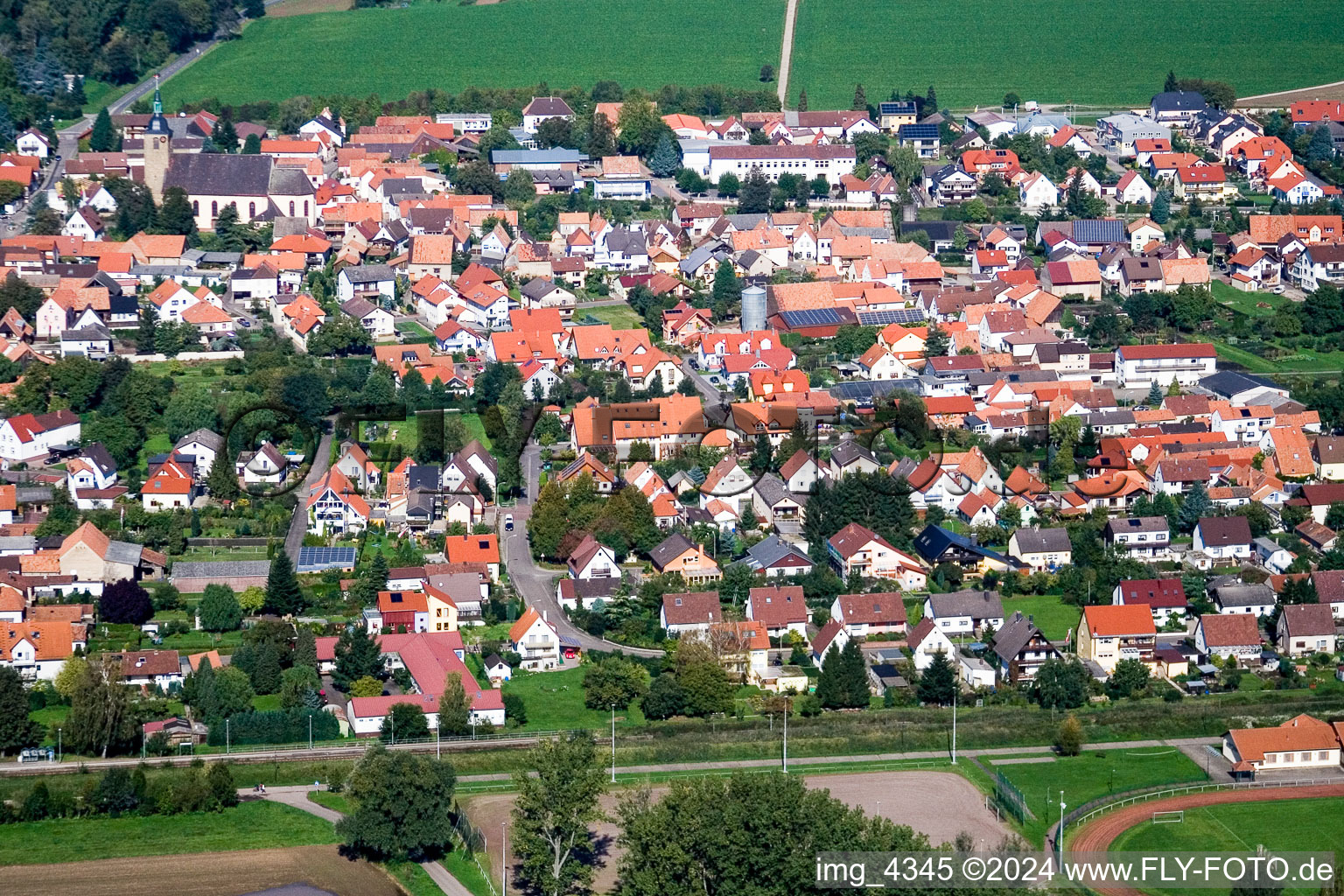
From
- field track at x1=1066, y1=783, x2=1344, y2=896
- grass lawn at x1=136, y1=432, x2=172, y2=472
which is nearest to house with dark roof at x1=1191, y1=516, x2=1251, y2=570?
field track at x1=1066, y1=783, x2=1344, y2=896

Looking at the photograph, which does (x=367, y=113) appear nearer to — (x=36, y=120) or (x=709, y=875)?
(x=36, y=120)

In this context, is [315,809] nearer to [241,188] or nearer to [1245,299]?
[241,188]

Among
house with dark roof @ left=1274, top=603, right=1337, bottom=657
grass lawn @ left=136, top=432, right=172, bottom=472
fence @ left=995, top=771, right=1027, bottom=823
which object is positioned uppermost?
grass lawn @ left=136, top=432, right=172, bottom=472

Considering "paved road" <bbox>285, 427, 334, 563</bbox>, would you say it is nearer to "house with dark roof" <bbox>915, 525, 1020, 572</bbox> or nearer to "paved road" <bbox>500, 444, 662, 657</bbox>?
"paved road" <bbox>500, 444, 662, 657</bbox>

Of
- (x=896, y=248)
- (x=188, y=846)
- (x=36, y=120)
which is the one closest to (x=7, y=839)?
(x=188, y=846)

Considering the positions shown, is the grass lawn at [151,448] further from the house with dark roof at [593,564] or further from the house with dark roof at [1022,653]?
the house with dark roof at [1022,653]

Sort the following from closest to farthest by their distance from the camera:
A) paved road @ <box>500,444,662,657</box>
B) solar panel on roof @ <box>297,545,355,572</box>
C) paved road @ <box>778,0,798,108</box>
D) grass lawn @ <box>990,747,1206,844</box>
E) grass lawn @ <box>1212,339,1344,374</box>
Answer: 1. grass lawn @ <box>990,747,1206,844</box>
2. paved road @ <box>500,444,662,657</box>
3. solar panel on roof @ <box>297,545,355,572</box>
4. grass lawn @ <box>1212,339,1344,374</box>
5. paved road @ <box>778,0,798,108</box>
